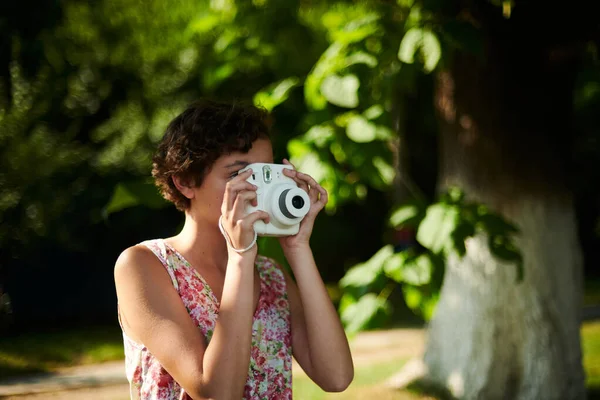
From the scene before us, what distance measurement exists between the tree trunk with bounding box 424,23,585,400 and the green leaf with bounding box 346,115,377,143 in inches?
54.3

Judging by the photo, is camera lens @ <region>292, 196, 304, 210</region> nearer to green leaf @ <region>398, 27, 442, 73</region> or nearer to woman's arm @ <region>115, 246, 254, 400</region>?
woman's arm @ <region>115, 246, 254, 400</region>

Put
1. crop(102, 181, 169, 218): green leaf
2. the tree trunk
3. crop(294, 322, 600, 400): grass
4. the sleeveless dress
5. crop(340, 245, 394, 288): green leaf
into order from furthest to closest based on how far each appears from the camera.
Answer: crop(294, 322, 600, 400): grass, the tree trunk, crop(340, 245, 394, 288): green leaf, crop(102, 181, 169, 218): green leaf, the sleeveless dress

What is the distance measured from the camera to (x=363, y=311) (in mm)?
3479

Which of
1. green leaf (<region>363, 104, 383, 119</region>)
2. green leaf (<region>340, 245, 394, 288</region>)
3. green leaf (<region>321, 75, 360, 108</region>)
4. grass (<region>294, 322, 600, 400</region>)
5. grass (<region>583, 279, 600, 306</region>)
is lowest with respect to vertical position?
grass (<region>583, 279, 600, 306</region>)

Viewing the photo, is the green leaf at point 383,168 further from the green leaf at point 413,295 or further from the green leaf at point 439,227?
the green leaf at point 413,295

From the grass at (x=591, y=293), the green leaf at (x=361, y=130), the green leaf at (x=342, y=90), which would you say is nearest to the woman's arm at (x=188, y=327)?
the green leaf at (x=342, y=90)

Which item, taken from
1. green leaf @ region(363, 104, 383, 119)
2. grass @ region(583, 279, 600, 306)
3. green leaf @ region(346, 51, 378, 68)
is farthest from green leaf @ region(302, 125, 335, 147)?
grass @ region(583, 279, 600, 306)

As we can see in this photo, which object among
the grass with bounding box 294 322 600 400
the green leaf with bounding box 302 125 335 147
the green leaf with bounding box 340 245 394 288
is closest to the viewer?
the green leaf with bounding box 302 125 335 147

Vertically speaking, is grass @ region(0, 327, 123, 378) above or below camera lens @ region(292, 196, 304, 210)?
below

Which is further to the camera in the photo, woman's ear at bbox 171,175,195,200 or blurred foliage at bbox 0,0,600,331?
blurred foliage at bbox 0,0,600,331

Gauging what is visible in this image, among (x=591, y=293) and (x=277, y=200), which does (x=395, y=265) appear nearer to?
(x=277, y=200)

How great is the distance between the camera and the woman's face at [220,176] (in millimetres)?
1937

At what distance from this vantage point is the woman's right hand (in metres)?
1.82

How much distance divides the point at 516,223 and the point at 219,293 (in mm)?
3031
